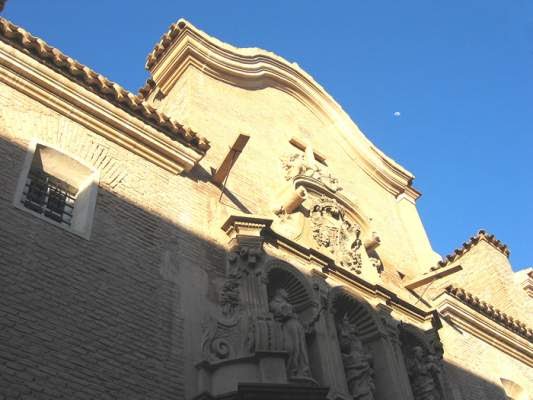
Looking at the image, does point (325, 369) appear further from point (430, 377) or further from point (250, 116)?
point (250, 116)

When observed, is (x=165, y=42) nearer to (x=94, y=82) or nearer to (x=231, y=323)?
(x=94, y=82)

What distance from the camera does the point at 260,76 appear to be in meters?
14.0

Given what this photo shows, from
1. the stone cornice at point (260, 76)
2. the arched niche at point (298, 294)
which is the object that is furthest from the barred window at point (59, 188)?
the stone cornice at point (260, 76)

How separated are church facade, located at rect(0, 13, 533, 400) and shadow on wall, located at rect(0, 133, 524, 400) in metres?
0.02

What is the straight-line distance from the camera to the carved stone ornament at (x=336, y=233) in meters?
11.1

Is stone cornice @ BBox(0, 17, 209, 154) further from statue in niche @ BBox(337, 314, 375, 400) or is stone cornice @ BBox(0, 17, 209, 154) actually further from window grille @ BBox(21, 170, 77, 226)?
statue in niche @ BBox(337, 314, 375, 400)

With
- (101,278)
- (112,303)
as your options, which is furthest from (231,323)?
(101,278)

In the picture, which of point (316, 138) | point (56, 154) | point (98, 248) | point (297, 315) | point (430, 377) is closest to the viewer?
point (98, 248)

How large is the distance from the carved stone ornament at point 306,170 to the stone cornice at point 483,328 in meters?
3.01

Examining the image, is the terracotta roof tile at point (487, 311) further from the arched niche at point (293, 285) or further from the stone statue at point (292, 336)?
the stone statue at point (292, 336)

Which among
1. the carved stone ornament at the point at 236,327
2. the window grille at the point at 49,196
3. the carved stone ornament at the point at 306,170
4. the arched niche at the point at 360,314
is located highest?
the carved stone ornament at the point at 306,170

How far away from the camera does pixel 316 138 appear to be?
14445mm

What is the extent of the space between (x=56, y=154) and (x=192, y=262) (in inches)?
80.9

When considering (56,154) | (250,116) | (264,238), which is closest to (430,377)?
(264,238)
